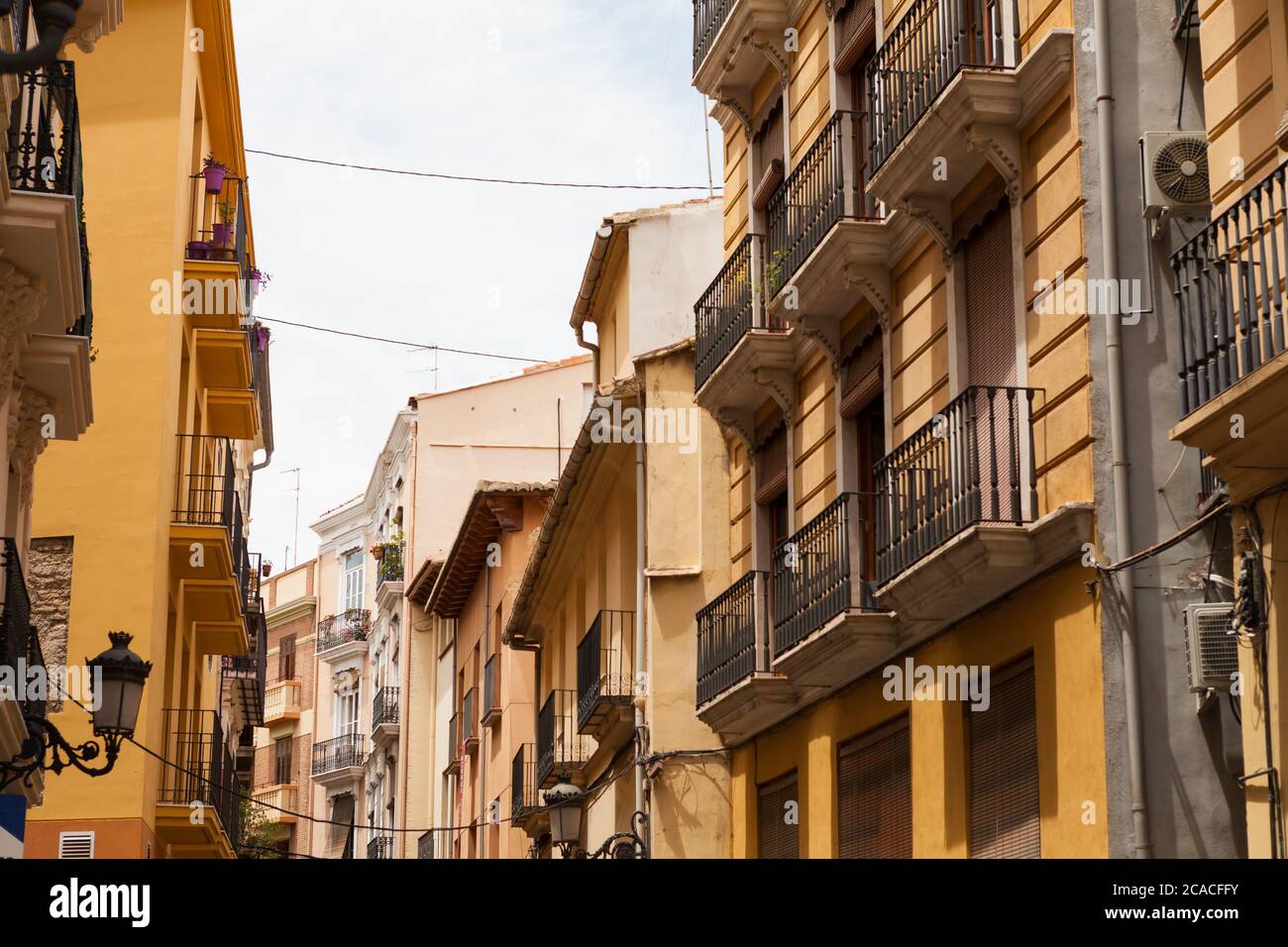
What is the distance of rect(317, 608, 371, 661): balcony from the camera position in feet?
186

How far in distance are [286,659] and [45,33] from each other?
58.3 m

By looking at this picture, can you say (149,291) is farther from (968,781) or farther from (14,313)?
(968,781)

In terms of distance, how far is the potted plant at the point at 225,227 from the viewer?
23.0 metres

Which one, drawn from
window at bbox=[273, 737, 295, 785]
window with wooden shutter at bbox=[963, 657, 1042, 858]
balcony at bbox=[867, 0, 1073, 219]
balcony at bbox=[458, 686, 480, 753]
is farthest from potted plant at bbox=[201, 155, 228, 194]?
window at bbox=[273, 737, 295, 785]

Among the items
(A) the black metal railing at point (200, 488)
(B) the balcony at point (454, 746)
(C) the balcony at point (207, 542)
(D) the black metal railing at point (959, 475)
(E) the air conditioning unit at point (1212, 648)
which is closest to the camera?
(E) the air conditioning unit at point (1212, 648)

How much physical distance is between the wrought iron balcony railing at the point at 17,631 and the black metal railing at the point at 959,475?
5.95 m

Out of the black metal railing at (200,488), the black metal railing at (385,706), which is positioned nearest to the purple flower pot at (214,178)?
the black metal railing at (200,488)

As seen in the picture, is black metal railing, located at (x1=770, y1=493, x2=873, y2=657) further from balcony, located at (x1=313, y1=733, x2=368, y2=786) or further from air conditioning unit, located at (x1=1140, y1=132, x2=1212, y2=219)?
balcony, located at (x1=313, y1=733, x2=368, y2=786)

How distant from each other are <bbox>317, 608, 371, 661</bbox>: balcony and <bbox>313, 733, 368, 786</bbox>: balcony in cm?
240

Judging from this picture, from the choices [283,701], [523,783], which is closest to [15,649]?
[523,783]

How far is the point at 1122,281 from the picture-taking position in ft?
37.6

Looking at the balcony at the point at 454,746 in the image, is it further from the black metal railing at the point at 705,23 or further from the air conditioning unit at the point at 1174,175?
the air conditioning unit at the point at 1174,175

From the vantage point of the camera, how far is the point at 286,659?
63.7m
